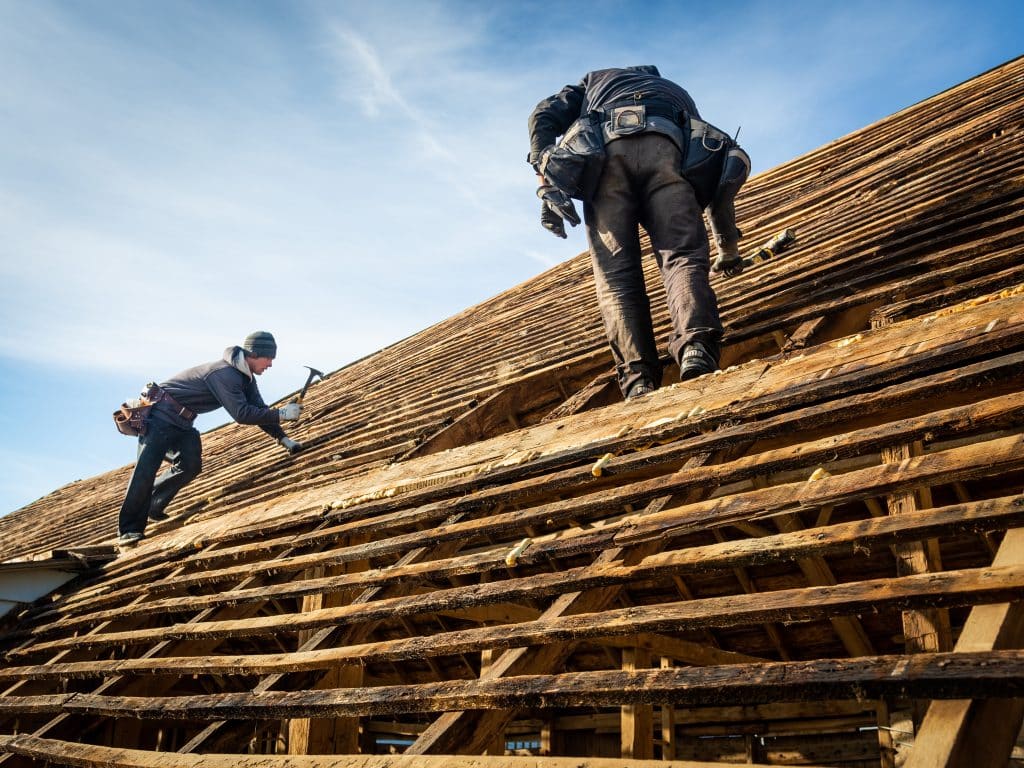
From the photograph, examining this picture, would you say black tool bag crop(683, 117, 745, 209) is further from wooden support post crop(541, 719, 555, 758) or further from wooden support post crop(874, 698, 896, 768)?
wooden support post crop(541, 719, 555, 758)

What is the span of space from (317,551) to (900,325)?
2.17m

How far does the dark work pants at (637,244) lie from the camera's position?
9.93 feet

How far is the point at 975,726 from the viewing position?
109 centimetres

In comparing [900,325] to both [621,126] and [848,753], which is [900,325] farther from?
[848,753]

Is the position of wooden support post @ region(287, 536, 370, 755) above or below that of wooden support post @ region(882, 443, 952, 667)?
below

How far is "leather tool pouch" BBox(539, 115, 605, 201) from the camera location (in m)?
3.26

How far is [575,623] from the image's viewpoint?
164 centimetres

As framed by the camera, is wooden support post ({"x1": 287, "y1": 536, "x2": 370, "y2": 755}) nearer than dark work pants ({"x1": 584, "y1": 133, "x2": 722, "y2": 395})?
Yes

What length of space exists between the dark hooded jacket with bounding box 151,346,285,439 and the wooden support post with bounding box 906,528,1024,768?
5054 mm

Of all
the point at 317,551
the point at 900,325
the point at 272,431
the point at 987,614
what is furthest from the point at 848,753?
the point at 272,431

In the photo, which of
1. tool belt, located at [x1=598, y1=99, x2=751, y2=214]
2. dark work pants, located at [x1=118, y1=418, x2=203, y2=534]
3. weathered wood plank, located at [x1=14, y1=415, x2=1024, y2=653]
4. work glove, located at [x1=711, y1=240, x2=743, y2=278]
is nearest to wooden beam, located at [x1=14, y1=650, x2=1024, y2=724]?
weathered wood plank, located at [x1=14, y1=415, x2=1024, y2=653]

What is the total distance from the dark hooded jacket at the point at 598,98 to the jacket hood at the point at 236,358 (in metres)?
3.10

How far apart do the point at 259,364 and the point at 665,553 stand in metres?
5.03

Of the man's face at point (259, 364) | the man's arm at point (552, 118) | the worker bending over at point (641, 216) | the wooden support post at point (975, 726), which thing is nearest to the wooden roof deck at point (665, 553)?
the wooden support post at point (975, 726)
